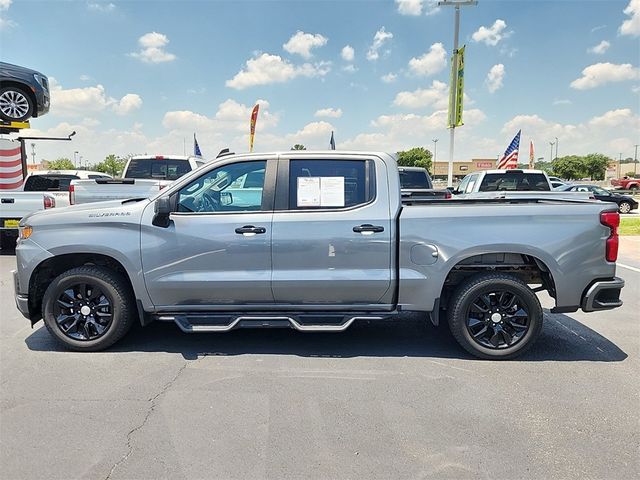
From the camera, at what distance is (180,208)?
430 cm

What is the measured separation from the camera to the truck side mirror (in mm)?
4125

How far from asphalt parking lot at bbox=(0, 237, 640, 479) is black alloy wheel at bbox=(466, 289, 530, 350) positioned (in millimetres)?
223

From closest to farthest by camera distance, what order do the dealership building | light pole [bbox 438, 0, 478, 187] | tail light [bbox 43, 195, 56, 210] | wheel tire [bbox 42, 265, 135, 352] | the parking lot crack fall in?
the parking lot crack < wheel tire [bbox 42, 265, 135, 352] < tail light [bbox 43, 195, 56, 210] < light pole [bbox 438, 0, 478, 187] < the dealership building

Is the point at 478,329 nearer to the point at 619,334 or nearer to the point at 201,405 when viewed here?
the point at 619,334

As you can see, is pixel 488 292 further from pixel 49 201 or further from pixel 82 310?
pixel 49 201

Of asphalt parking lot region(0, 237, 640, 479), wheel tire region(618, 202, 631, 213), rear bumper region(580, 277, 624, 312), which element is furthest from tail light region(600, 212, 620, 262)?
wheel tire region(618, 202, 631, 213)

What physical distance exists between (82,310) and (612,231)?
4.92m

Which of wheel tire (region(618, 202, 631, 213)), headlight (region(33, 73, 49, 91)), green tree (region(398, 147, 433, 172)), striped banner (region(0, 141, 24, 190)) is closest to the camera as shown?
striped banner (region(0, 141, 24, 190))

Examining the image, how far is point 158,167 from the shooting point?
1017 centimetres

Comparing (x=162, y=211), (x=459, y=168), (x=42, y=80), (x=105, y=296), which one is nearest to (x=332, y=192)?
(x=162, y=211)

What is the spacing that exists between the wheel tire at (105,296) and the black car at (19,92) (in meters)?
10.3

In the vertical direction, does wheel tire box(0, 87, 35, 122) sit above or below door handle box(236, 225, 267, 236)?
above

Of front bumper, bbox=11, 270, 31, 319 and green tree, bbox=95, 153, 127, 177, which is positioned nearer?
front bumper, bbox=11, 270, 31, 319

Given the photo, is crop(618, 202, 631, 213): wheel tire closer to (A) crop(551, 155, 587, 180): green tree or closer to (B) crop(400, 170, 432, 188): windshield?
→ (B) crop(400, 170, 432, 188): windshield
